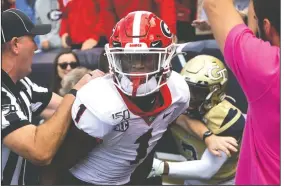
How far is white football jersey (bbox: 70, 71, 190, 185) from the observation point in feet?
5.85

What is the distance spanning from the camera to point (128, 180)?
2.12 meters

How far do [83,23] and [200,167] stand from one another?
55.3 inches

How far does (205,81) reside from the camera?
235 cm

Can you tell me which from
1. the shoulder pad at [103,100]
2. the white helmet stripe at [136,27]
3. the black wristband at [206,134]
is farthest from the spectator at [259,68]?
the black wristband at [206,134]

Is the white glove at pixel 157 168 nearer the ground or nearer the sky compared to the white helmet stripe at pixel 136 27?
nearer the ground

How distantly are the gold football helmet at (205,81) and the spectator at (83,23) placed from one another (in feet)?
2.65

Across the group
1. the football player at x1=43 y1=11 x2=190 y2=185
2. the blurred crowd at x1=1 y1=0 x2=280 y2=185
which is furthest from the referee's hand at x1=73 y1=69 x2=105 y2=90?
the blurred crowd at x1=1 y1=0 x2=280 y2=185

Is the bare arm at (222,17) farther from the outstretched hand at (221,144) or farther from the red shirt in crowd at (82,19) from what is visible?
the red shirt in crowd at (82,19)

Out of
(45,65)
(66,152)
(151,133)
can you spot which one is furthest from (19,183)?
(45,65)

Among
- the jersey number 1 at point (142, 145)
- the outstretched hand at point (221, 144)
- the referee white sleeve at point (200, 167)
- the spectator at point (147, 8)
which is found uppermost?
the spectator at point (147, 8)

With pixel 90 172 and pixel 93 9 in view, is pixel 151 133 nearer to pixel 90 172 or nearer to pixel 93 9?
pixel 90 172

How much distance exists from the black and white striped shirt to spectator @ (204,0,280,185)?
83cm

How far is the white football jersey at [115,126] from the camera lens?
1783 mm

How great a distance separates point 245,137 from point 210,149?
0.73 m
